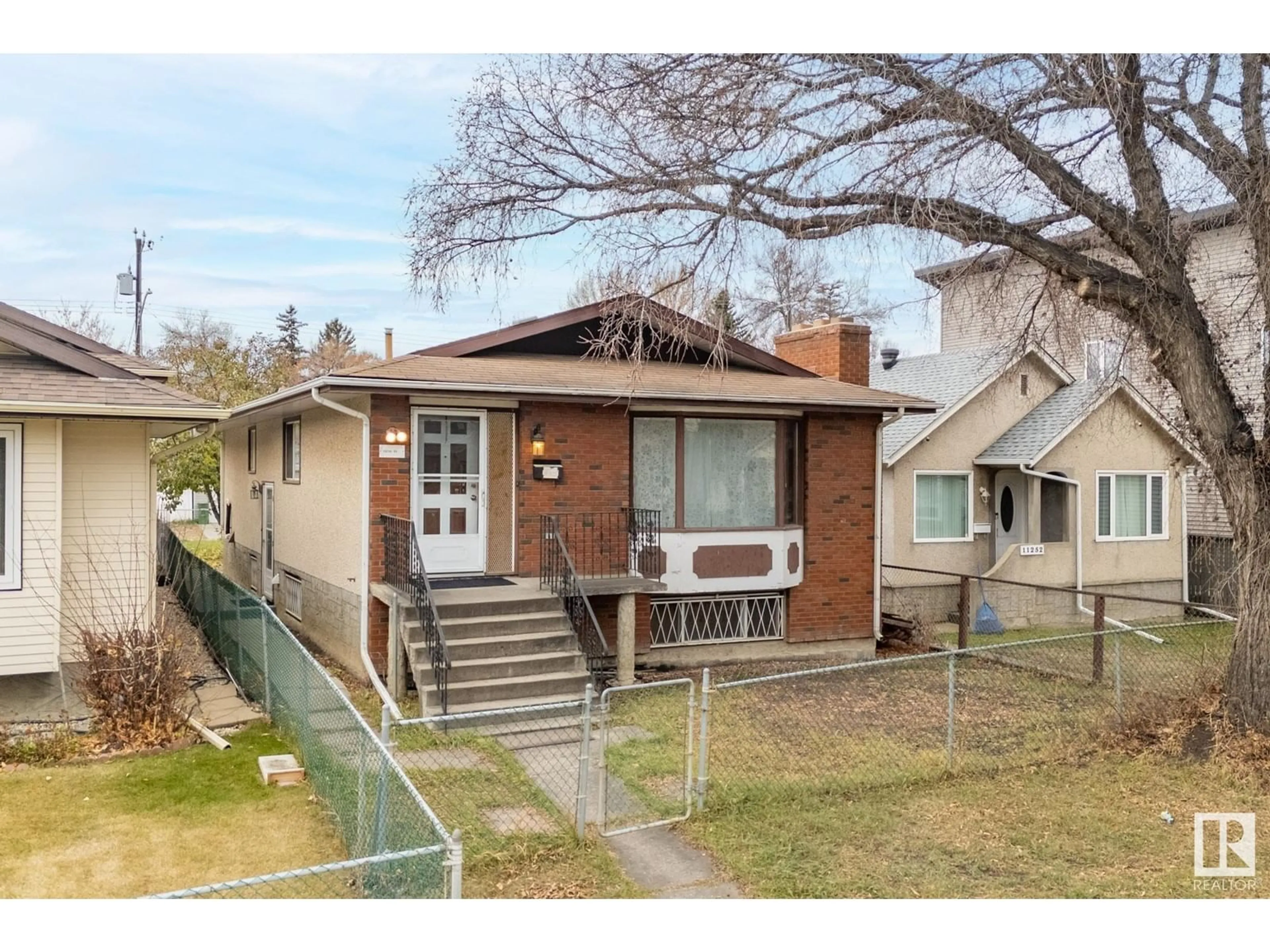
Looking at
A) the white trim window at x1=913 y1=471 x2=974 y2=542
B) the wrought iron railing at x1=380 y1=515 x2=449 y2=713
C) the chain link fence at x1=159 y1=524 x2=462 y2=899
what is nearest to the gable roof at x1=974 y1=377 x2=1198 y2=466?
the white trim window at x1=913 y1=471 x2=974 y2=542

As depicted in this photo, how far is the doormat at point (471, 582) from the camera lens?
11.1 meters

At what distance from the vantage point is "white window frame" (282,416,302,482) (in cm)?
1403

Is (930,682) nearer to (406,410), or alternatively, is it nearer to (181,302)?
(406,410)

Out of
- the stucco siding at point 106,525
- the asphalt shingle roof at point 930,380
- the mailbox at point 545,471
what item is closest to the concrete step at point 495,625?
the mailbox at point 545,471

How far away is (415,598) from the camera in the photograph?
1006 centimetres

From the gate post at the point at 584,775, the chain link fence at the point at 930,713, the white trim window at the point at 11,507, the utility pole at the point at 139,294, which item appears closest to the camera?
the gate post at the point at 584,775

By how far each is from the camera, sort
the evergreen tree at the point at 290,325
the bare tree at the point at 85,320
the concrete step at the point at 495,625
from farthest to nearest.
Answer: the evergreen tree at the point at 290,325
the bare tree at the point at 85,320
the concrete step at the point at 495,625

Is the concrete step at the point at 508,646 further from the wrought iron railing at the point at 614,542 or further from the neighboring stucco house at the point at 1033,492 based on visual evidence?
the neighboring stucco house at the point at 1033,492

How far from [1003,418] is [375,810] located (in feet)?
49.0

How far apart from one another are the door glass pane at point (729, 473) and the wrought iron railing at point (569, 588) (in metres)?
1.91

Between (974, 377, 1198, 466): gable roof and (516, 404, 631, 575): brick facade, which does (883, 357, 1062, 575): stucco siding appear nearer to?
(974, 377, 1198, 466): gable roof

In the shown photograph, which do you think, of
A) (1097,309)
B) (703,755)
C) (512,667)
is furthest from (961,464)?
(703,755)

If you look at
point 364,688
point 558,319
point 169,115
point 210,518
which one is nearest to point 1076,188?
point 558,319

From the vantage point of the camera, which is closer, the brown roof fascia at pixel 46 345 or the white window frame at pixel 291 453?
the brown roof fascia at pixel 46 345
